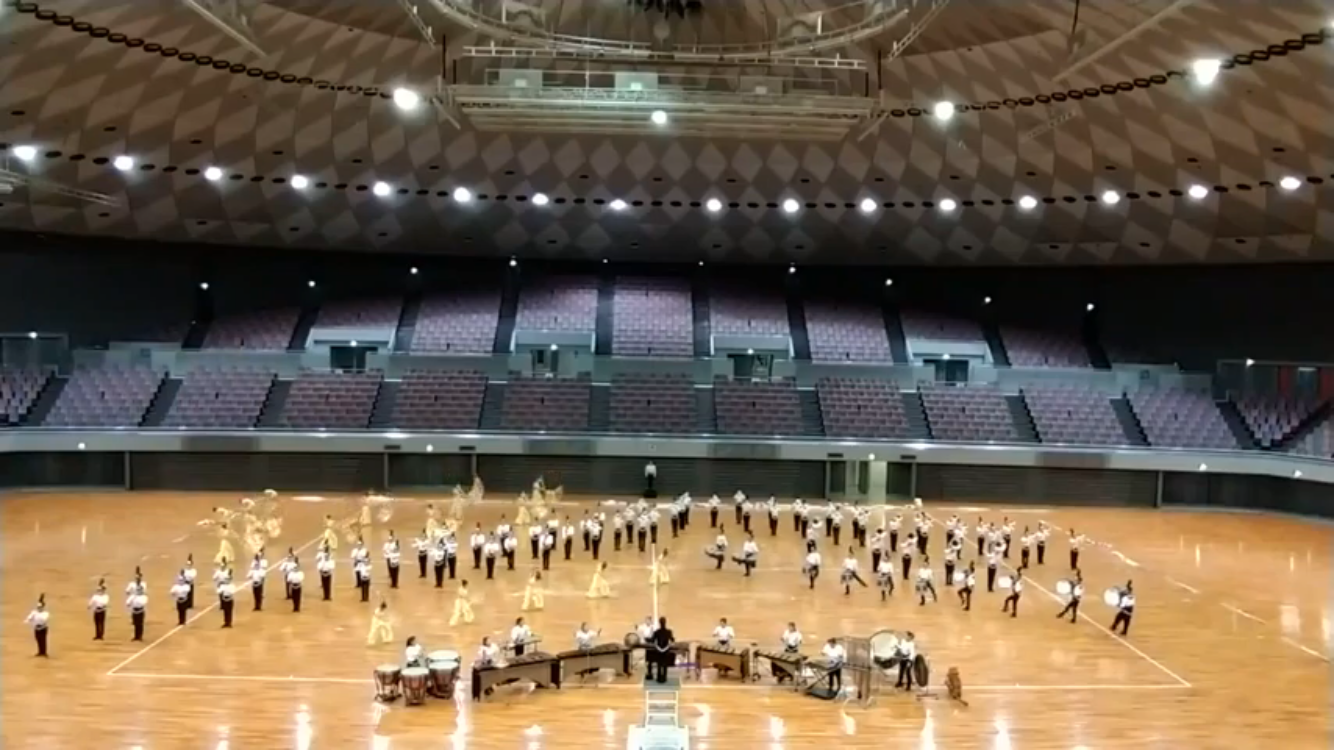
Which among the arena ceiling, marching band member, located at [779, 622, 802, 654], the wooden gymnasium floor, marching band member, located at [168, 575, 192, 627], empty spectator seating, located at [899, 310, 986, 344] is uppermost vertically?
the arena ceiling

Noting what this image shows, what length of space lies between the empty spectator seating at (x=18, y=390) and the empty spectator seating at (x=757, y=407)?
910 inches

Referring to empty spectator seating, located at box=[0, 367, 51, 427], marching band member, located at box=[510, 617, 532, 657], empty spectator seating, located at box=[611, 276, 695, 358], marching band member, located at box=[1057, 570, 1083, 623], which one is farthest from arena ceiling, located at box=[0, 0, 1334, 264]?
marching band member, located at box=[510, 617, 532, 657]

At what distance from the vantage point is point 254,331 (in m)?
40.4

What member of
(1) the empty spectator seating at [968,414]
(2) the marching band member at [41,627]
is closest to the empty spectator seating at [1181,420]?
(1) the empty spectator seating at [968,414]

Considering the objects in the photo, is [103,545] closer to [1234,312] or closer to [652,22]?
[652,22]

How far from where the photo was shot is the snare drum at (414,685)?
1430 centimetres

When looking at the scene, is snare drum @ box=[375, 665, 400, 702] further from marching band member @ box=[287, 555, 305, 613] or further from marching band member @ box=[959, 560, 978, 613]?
marching band member @ box=[959, 560, 978, 613]

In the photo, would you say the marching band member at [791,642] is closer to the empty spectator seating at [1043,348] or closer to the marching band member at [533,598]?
the marching band member at [533,598]

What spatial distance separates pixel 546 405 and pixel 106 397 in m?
14.8

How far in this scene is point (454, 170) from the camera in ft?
113

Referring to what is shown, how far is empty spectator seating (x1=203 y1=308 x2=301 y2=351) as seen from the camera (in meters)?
39.6

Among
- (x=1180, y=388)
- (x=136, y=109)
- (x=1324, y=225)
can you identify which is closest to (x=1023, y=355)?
(x=1180, y=388)

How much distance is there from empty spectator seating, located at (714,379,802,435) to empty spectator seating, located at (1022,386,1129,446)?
8511 millimetres

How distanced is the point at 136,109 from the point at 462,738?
22.0m
